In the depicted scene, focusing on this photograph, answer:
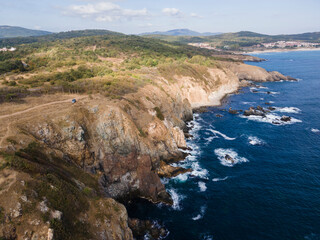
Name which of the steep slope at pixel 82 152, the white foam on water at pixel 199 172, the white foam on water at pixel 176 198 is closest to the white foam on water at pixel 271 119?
the steep slope at pixel 82 152

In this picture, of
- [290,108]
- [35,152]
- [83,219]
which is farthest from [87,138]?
[290,108]

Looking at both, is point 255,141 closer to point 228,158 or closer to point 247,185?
point 228,158

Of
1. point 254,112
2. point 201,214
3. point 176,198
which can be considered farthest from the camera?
point 254,112

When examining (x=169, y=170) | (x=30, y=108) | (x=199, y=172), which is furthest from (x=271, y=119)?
(x=30, y=108)

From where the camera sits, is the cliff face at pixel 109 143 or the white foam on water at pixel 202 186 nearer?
the cliff face at pixel 109 143

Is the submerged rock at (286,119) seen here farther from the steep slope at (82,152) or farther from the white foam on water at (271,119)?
the steep slope at (82,152)

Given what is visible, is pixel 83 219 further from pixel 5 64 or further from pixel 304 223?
pixel 5 64

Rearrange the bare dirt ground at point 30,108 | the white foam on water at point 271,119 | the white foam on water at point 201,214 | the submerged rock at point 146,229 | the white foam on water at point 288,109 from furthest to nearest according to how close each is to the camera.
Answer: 1. the white foam on water at point 288,109
2. the white foam on water at point 271,119
3. the white foam on water at point 201,214
4. the bare dirt ground at point 30,108
5. the submerged rock at point 146,229
